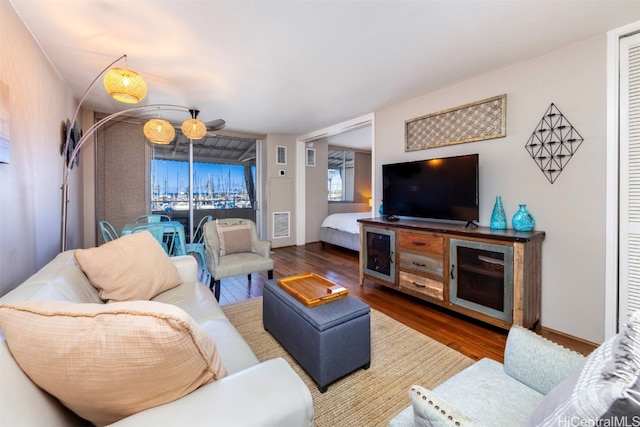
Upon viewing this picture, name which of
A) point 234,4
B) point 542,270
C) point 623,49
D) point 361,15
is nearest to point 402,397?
point 542,270

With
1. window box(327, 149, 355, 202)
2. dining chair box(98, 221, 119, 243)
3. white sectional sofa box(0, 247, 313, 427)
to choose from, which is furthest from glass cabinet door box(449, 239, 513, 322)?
window box(327, 149, 355, 202)

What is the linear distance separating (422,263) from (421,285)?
9.3 inches

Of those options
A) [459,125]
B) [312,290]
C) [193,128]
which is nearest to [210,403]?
[312,290]

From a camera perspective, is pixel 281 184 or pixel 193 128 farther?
pixel 281 184

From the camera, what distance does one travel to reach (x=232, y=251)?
10.3 ft

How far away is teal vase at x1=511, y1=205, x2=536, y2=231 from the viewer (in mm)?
2326

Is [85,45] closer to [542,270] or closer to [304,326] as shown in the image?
[304,326]

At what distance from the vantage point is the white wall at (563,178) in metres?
2.07

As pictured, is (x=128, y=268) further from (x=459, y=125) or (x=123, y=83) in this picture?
(x=459, y=125)

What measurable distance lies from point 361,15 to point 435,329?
2.57 m

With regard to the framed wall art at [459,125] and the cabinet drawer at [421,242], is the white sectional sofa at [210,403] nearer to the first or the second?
the cabinet drawer at [421,242]

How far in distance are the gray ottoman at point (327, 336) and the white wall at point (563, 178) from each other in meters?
1.85

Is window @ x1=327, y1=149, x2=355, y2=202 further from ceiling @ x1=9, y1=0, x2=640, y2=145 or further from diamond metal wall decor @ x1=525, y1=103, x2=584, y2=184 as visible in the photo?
diamond metal wall decor @ x1=525, y1=103, x2=584, y2=184

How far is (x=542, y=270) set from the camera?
2.35 metres
